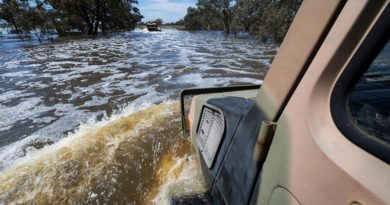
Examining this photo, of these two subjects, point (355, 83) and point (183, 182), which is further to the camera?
point (183, 182)

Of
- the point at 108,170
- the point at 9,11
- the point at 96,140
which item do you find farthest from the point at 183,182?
the point at 9,11

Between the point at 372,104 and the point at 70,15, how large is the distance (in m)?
42.5

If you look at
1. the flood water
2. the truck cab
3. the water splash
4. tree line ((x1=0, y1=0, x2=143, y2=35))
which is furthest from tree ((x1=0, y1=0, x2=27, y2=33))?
the truck cab

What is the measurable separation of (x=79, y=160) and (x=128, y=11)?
46.9m

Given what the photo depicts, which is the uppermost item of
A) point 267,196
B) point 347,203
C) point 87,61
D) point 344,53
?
point 344,53

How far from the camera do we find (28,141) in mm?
4586

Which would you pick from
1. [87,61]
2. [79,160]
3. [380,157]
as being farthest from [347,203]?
[87,61]

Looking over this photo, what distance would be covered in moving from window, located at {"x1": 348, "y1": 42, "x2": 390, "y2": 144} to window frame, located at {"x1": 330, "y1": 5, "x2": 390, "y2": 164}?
2cm

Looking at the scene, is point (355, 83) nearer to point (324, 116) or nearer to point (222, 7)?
point (324, 116)

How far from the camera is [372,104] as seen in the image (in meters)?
0.96

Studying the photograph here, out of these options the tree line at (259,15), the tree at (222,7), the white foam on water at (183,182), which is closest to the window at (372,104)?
the white foam on water at (183,182)

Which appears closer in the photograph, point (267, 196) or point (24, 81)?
point (267, 196)

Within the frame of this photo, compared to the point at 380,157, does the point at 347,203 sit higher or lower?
lower

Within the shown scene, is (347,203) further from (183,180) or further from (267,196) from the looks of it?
(183,180)
